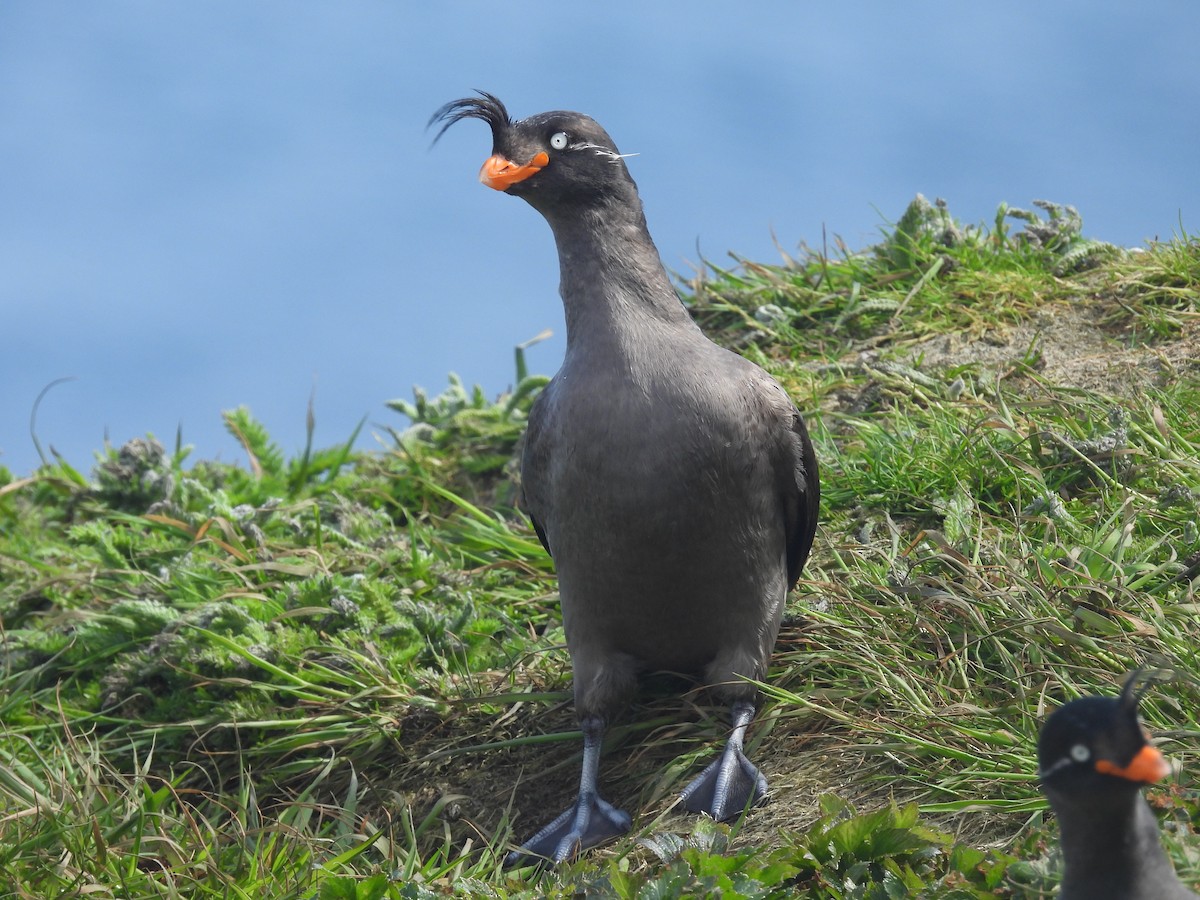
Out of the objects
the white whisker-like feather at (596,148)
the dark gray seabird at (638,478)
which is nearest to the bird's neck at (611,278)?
the dark gray seabird at (638,478)

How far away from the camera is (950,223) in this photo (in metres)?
7.88

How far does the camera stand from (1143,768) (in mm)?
2770

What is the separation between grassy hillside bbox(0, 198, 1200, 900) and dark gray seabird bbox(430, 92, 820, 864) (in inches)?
8.0

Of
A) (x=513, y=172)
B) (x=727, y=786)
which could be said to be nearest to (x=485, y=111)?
(x=513, y=172)

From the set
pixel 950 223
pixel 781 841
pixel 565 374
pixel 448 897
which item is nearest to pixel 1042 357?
pixel 950 223

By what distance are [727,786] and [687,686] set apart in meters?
0.69

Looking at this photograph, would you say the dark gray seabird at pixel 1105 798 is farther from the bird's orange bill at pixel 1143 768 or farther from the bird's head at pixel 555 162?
the bird's head at pixel 555 162

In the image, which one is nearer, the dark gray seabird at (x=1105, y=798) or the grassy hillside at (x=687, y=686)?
the dark gray seabird at (x=1105, y=798)

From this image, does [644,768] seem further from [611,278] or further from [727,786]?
[611,278]

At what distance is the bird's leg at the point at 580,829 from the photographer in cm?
438

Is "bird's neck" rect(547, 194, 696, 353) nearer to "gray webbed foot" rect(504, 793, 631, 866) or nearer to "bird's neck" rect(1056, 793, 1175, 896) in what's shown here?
"gray webbed foot" rect(504, 793, 631, 866)

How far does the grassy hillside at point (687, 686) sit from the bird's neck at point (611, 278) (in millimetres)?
1213

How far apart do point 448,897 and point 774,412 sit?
182 centimetres

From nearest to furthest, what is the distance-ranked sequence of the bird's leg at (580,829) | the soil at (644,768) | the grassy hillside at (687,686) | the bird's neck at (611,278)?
the grassy hillside at (687,686), the soil at (644,768), the bird's leg at (580,829), the bird's neck at (611,278)
